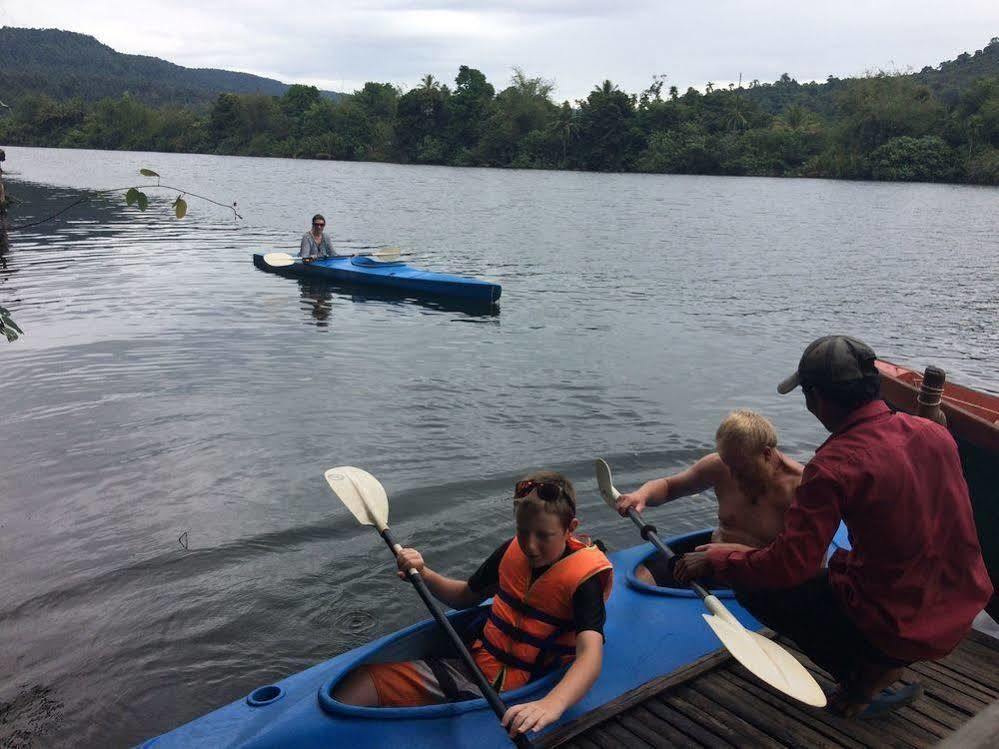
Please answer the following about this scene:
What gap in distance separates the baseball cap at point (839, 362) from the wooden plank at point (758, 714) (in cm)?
147

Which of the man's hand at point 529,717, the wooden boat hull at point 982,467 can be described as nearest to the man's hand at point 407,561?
the man's hand at point 529,717

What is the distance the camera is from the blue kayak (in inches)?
120

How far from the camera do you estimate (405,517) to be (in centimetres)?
670

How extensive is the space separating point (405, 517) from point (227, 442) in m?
2.51

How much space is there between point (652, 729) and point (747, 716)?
432 mm

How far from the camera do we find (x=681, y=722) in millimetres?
3234

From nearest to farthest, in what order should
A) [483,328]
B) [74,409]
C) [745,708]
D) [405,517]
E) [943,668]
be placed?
[745,708] < [943,668] < [405,517] < [74,409] < [483,328]

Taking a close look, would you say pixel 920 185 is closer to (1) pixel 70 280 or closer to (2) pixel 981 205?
(2) pixel 981 205

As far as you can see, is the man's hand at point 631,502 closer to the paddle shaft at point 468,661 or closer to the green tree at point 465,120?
the paddle shaft at point 468,661

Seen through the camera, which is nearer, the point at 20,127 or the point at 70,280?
the point at 70,280

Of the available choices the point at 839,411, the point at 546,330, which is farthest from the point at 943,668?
the point at 546,330

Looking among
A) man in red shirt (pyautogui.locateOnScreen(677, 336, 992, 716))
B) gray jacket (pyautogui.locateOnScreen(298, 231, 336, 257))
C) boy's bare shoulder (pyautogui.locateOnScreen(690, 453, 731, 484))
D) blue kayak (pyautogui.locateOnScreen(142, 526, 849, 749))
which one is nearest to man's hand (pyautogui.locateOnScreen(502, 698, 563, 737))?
blue kayak (pyautogui.locateOnScreen(142, 526, 849, 749))

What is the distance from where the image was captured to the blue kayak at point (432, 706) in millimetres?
3049

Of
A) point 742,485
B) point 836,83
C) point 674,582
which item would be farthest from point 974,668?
point 836,83
